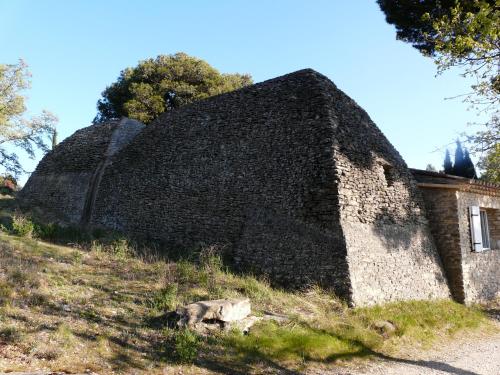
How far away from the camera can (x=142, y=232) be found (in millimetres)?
13898

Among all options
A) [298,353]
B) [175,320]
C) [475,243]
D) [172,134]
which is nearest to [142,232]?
[172,134]

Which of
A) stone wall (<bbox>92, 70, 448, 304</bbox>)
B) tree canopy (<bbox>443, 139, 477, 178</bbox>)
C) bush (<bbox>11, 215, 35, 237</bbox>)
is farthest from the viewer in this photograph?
tree canopy (<bbox>443, 139, 477, 178</bbox>)

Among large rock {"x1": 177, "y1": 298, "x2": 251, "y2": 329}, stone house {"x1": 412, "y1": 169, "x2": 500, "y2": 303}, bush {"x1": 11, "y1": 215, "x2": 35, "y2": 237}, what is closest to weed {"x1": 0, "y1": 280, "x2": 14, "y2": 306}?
large rock {"x1": 177, "y1": 298, "x2": 251, "y2": 329}

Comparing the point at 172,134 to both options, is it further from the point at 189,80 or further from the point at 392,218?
the point at 189,80

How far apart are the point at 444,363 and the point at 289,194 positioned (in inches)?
209

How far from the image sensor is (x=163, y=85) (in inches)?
985

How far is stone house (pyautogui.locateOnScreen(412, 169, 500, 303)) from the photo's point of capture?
37.1 feet

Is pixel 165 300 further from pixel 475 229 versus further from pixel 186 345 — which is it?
pixel 475 229

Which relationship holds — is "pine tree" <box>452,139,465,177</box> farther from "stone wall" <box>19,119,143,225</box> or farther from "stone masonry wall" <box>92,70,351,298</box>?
"stone wall" <box>19,119,143,225</box>

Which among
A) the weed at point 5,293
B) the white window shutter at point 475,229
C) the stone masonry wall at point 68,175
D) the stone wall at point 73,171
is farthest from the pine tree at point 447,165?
the weed at point 5,293

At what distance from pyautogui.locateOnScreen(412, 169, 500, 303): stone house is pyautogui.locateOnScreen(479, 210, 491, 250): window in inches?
5.9

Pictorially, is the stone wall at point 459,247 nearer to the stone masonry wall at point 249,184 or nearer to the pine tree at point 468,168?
the stone masonry wall at point 249,184

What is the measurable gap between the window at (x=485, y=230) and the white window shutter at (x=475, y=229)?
0.97 m

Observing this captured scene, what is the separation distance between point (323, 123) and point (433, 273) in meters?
5.35
